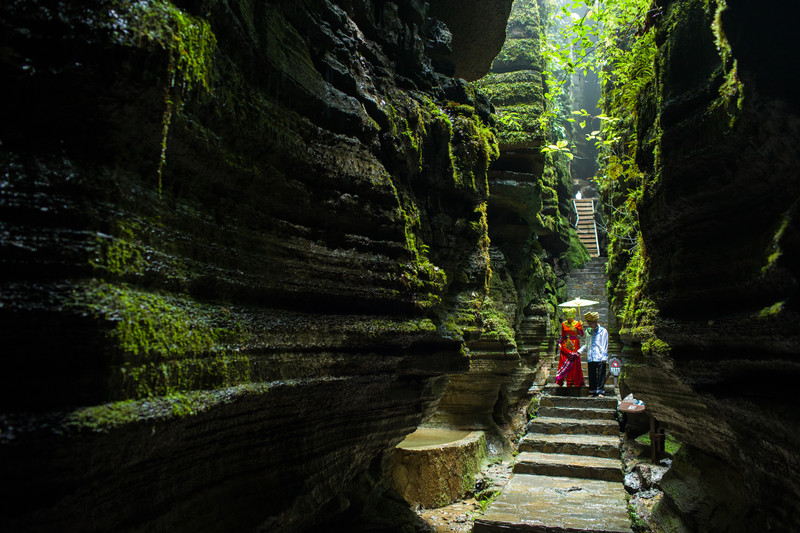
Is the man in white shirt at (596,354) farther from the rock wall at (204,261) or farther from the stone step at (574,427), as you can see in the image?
the rock wall at (204,261)

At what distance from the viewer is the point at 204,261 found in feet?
7.96

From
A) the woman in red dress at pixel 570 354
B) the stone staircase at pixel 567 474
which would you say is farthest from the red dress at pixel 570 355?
the stone staircase at pixel 567 474

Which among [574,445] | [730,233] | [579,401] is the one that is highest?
[730,233]

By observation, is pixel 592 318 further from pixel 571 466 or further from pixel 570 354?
pixel 571 466

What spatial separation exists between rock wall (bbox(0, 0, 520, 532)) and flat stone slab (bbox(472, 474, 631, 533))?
7.35 ft

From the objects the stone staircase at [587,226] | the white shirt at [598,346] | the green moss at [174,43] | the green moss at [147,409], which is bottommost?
the white shirt at [598,346]

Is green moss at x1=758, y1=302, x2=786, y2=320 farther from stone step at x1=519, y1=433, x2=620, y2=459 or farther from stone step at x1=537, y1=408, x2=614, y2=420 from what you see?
stone step at x1=537, y1=408, x2=614, y2=420

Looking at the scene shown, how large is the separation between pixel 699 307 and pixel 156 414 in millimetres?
2918

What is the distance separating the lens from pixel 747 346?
8.26ft

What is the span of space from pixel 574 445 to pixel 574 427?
0.90 m

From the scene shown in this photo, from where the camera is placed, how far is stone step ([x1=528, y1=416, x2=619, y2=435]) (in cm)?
932

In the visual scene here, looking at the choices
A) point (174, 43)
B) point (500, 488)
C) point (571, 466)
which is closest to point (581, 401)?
point (571, 466)

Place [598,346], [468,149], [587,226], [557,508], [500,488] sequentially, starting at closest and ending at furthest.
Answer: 1. [468,149]
2. [557,508]
3. [500,488]
4. [598,346]
5. [587,226]

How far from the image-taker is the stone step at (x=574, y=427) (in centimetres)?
932
